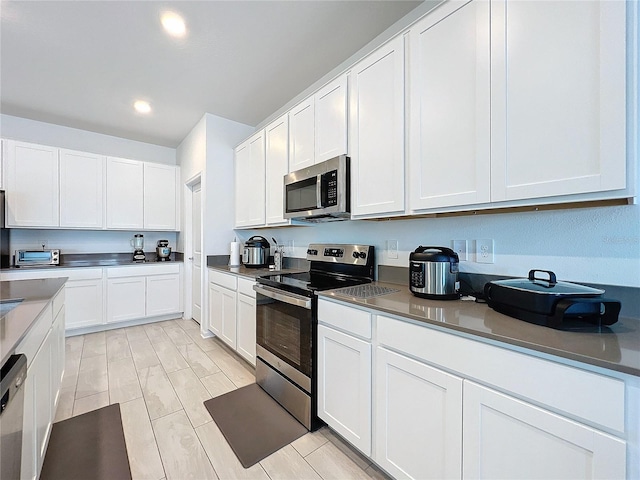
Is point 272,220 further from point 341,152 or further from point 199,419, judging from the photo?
point 199,419

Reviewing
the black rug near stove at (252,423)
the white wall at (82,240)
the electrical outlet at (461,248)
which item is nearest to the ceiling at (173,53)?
the white wall at (82,240)

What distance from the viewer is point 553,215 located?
1265 mm

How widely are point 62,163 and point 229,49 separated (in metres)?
2.88

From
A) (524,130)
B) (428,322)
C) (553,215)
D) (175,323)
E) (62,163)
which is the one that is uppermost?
(62,163)

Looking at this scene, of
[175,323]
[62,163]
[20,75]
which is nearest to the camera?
[20,75]

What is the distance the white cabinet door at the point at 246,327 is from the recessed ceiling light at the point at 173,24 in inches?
87.2

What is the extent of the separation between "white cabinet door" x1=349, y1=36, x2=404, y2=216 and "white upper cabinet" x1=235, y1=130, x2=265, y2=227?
4.47ft

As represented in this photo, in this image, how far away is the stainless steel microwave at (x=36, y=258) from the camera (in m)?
3.18

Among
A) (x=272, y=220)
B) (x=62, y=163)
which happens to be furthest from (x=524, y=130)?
(x=62, y=163)

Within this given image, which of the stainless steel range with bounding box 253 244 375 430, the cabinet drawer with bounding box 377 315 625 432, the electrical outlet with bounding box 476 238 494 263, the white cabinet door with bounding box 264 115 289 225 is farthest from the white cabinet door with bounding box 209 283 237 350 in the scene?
the electrical outlet with bounding box 476 238 494 263

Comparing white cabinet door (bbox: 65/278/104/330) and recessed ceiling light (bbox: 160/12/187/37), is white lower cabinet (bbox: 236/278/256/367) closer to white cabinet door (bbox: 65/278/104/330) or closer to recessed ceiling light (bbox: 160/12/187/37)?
recessed ceiling light (bbox: 160/12/187/37)

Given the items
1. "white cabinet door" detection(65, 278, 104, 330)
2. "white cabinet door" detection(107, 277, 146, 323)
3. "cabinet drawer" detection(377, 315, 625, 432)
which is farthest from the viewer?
"white cabinet door" detection(107, 277, 146, 323)

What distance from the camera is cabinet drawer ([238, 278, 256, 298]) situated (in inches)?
93.0

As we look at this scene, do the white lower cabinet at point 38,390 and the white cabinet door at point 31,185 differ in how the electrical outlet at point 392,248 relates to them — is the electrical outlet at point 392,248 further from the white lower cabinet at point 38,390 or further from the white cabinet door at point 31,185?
the white cabinet door at point 31,185
